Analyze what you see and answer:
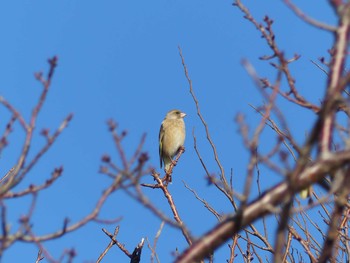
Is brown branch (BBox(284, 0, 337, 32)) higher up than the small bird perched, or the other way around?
the small bird perched

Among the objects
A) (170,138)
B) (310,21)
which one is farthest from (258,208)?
(170,138)

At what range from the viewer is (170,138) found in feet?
43.9

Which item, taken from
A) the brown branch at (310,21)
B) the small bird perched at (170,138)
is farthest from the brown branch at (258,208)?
the small bird perched at (170,138)

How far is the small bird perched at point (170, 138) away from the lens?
43.7 ft

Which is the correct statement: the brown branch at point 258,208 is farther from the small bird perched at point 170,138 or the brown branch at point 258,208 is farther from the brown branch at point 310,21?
the small bird perched at point 170,138

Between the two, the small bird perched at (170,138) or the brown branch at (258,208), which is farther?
the small bird perched at (170,138)

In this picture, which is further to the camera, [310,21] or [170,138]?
[170,138]

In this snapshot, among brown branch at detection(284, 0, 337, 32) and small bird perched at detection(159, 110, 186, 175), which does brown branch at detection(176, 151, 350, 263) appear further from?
small bird perched at detection(159, 110, 186, 175)

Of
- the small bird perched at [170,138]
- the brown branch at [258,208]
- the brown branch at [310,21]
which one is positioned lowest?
the brown branch at [258,208]

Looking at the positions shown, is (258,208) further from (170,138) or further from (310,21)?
(170,138)

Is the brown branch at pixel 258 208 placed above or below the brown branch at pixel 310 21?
below

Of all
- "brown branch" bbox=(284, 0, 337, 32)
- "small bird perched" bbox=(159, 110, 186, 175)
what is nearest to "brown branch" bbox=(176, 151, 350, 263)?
"brown branch" bbox=(284, 0, 337, 32)

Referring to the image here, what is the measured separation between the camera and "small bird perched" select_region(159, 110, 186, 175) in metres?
13.3

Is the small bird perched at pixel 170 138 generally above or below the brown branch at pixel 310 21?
above
